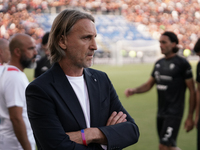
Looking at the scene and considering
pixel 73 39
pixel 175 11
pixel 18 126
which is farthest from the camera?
pixel 175 11

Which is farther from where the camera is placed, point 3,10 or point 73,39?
point 3,10

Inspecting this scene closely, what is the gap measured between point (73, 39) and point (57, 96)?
0.37m

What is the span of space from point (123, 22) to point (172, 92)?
26.2m

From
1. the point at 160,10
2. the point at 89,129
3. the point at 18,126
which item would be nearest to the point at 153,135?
the point at 18,126

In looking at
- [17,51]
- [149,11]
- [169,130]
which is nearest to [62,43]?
[17,51]

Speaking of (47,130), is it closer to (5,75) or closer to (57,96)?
(57,96)

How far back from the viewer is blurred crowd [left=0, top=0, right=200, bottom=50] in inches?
1054

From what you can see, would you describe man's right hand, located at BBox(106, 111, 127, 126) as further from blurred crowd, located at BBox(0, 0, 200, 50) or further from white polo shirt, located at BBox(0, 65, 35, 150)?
blurred crowd, located at BBox(0, 0, 200, 50)

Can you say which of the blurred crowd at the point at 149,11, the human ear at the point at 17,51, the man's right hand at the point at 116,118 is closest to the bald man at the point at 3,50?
the human ear at the point at 17,51

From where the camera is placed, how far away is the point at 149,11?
31000 millimetres

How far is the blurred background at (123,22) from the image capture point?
2527cm

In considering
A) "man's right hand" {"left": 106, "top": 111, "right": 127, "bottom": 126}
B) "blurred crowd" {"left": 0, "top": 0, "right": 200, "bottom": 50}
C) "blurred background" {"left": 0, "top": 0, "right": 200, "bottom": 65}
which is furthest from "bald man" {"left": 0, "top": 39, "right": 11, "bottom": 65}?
"blurred crowd" {"left": 0, "top": 0, "right": 200, "bottom": 50}

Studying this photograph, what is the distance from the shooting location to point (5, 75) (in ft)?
7.79

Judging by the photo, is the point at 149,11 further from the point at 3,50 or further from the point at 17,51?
the point at 17,51
